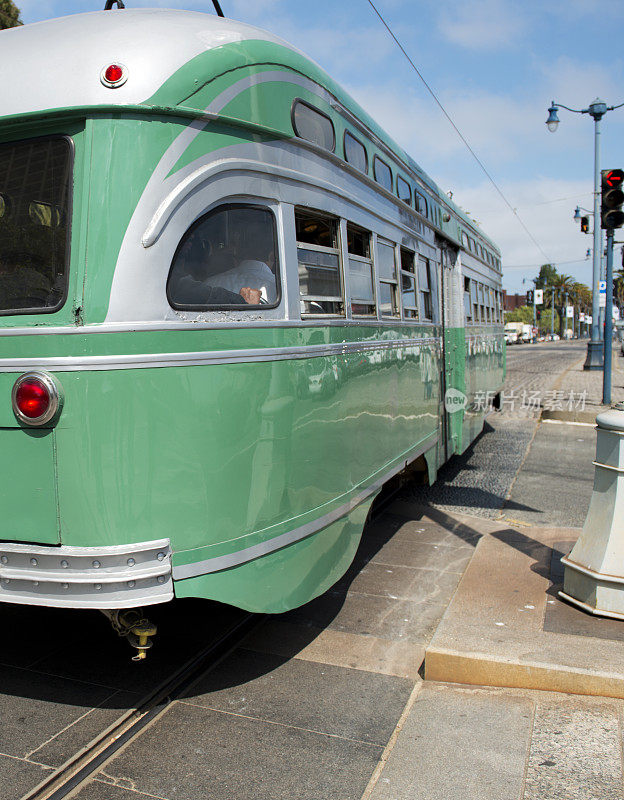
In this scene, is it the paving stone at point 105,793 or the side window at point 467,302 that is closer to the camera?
the paving stone at point 105,793

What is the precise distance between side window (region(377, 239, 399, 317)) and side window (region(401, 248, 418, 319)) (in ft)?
0.91

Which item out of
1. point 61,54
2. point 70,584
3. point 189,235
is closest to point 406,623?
point 70,584

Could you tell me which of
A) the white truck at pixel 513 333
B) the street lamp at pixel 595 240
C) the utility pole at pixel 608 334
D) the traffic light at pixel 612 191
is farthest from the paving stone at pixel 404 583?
the white truck at pixel 513 333

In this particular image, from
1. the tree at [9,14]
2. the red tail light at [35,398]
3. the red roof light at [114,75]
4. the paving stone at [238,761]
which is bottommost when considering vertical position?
the paving stone at [238,761]

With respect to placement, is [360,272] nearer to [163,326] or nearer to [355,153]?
[355,153]

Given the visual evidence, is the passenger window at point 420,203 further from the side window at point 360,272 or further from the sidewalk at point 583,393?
the sidewalk at point 583,393

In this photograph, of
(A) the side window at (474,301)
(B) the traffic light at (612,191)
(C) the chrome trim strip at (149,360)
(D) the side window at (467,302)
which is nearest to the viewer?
(C) the chrome trim strip at (149,360)

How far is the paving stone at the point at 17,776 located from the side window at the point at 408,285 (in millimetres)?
4017

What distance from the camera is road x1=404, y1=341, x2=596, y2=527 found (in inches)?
301

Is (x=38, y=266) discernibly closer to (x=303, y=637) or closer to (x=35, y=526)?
(x=35, y=526)

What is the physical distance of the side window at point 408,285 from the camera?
588cm

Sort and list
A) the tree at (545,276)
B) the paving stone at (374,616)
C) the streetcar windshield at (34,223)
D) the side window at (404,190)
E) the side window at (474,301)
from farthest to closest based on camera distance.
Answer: the tree at (545,276) → the side window at (474,301) → the side window at (404,190) → the paving stone at (374,616) → the streetcar windshield at (34,223)

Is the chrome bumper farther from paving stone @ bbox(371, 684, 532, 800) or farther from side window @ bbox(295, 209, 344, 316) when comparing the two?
side window @ bbox(295, 209, 344, 316)

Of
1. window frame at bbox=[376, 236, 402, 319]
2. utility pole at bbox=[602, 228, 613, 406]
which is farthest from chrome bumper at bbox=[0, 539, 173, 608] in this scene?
utility pole at bbox=[602, 228, 613, 406]
